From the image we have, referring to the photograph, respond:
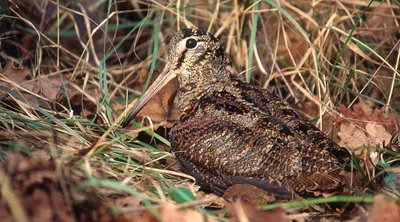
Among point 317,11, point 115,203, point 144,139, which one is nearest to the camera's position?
point 115,203

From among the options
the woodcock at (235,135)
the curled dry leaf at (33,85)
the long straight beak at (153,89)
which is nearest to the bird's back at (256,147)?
the woodcock at (235,135)

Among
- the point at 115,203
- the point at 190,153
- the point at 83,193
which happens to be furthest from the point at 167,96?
the point at 83,193

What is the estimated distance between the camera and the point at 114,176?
3.15 metres

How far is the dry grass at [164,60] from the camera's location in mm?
3779

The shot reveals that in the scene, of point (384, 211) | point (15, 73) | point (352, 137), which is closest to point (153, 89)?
point (15, 73)

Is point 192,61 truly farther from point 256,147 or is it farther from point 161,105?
point 256,147

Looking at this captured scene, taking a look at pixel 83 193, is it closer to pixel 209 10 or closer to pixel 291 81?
pixel 291 81

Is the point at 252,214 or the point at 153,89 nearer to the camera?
the point at 252,214

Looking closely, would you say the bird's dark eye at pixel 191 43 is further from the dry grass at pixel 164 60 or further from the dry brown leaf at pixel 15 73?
the dry brown leaf at pixel 15 73

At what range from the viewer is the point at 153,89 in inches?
154

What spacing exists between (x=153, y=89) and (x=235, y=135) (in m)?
0.81

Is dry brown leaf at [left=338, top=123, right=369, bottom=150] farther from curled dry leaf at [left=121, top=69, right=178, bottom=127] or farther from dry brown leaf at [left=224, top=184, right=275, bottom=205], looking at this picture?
curled dry leaf at [left=121, top=69, right=178, bottom=127]

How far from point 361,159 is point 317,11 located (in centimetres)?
165

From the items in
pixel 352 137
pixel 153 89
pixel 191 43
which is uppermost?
pixel 191 43
